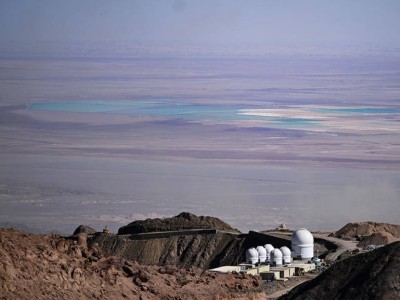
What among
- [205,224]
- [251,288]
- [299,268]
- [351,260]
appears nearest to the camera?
[351,260]

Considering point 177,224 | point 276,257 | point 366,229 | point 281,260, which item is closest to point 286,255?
point 281,260

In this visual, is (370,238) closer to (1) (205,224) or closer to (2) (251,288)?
(1) (205,224)

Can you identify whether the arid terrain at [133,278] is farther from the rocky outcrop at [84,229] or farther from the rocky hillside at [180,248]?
the rocky outcrop at [84,229]

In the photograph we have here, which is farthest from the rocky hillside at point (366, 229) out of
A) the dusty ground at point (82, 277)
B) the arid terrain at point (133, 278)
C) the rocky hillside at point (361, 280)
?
the rocky hillside at point (361, 280)

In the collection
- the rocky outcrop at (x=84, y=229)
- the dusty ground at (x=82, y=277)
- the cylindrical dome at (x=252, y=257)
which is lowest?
the dusty ground at (x=82, y=277)

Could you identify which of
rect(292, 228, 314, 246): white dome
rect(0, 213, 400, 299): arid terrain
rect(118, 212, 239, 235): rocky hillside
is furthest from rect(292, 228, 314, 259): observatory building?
rect(118, 212, 239, 235): rocky hillside

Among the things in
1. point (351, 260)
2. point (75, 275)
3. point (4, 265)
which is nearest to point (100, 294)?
point (75, 275)
